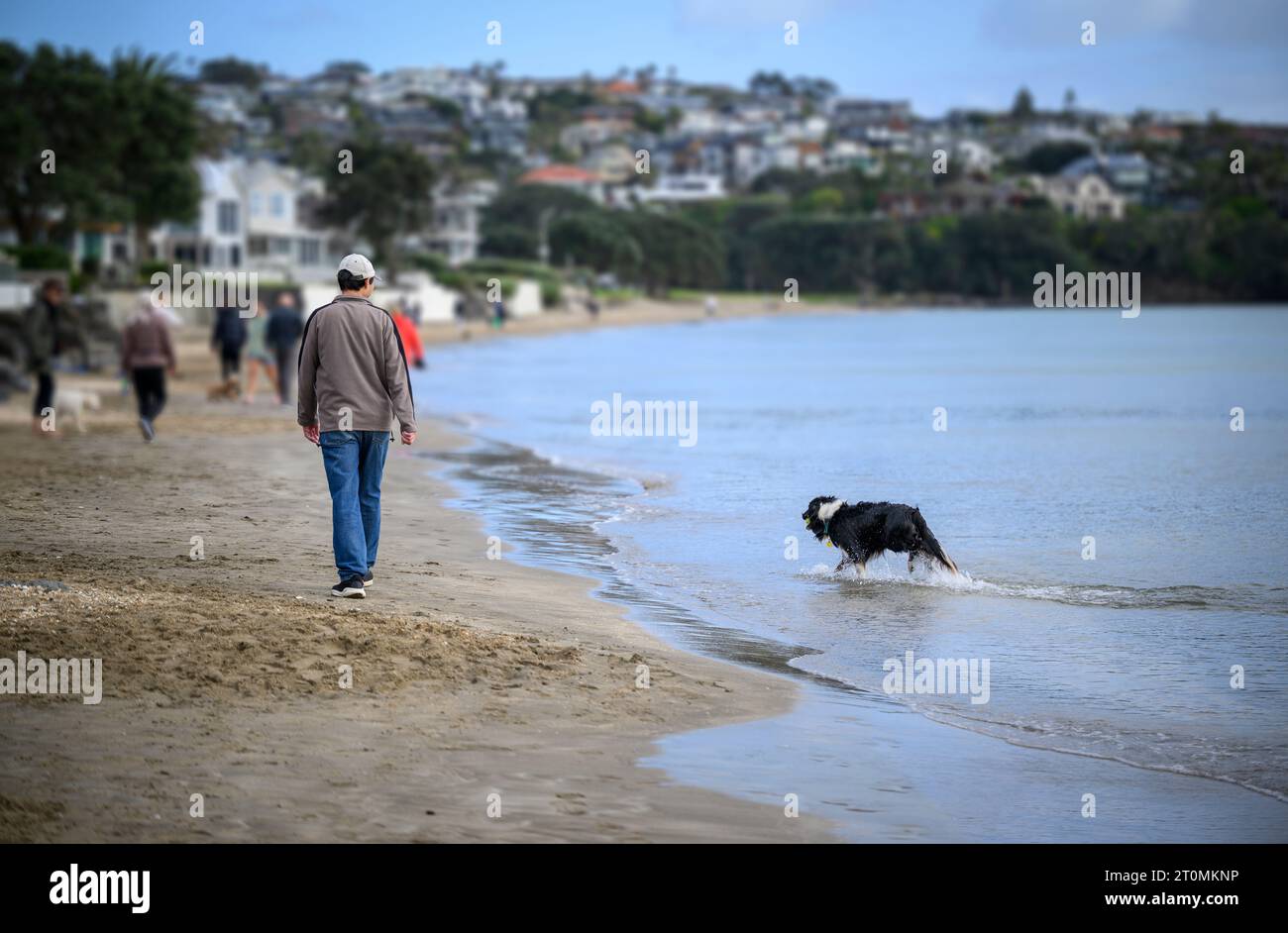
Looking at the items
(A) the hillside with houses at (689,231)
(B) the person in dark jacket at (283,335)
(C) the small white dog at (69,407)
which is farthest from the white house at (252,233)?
(C) the small white dog at (69,407)

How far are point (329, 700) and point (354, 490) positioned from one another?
7.02 ft

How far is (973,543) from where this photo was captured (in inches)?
582

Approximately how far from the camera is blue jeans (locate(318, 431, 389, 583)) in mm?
9273

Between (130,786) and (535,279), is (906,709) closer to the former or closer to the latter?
(130,786)

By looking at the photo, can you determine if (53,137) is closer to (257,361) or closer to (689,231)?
(257,361)

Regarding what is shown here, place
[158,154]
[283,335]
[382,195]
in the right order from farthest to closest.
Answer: [382,195] → [158,154] → [283,335]

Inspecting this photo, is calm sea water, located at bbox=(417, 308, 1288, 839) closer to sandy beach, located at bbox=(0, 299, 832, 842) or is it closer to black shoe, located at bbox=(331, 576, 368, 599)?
sandy beach, located at bbox=(0, 299, 832, 842)

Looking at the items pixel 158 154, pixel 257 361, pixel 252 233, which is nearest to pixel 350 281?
pixel 257 361

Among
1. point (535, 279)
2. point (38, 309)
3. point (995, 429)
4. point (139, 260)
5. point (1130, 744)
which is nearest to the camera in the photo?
point (1130, 744)

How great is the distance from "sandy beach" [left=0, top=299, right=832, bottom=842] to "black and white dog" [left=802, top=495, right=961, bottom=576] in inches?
81.1

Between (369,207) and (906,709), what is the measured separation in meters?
91.0

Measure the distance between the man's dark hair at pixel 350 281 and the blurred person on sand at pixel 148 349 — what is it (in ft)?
34.1
